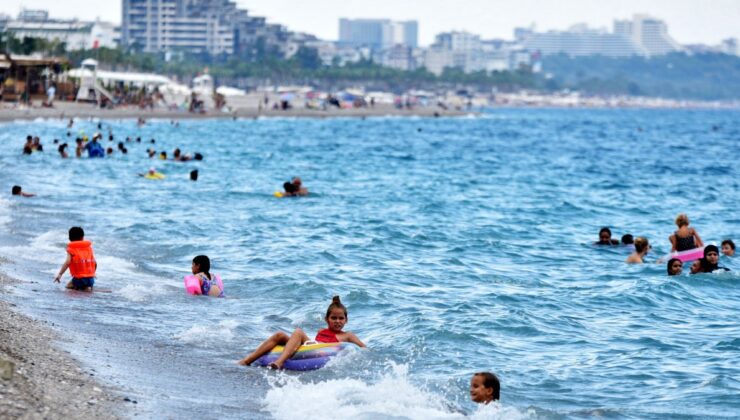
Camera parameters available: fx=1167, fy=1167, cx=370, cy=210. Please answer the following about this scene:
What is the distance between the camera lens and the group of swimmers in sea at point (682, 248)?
19.4 m

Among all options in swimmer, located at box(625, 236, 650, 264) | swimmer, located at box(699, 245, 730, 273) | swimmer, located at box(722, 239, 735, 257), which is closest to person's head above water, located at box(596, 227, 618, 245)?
swimmer, located at box(625, 236, 650, 264)

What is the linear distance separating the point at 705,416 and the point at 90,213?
18.5 meters

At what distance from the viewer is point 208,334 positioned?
534 inches

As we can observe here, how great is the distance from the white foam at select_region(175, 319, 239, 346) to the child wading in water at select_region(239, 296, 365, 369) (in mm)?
1085

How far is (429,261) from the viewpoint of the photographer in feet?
69.3

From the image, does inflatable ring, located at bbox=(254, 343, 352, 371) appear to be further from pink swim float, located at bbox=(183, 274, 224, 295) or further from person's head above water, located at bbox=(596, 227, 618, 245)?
person's head above water, located at bbox=(596, 227, 618, 245)

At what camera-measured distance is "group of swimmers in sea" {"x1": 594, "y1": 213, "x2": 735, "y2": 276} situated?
1941 cm

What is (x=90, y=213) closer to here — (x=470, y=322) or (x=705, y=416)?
(x=470, y=322)

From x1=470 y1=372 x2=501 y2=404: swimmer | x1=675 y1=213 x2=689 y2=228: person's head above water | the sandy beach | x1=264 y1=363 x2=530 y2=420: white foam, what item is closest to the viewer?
x1=264 y1=363 x2=530 y2=420: white foam

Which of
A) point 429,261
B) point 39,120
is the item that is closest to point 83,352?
point 429,261

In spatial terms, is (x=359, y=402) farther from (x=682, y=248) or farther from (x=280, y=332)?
(x=682, y=248)

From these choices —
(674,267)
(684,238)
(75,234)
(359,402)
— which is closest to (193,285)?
(75,234)

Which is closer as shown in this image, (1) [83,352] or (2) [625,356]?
(1) [83,352]

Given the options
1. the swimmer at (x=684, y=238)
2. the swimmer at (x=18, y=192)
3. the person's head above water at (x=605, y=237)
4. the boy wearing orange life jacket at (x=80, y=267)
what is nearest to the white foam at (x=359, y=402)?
the boy wearing orange life jacket at (x=80, y=267)
